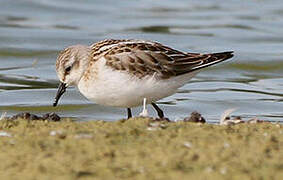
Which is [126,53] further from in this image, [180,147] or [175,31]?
[175,31]

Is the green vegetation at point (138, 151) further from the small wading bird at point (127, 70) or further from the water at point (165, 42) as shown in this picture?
the water at point (165, 42)

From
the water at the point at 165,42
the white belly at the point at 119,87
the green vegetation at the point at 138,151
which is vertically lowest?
the water at the point at 165,42

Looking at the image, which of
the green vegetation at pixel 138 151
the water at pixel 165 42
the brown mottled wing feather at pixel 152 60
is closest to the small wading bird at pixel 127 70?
the brown mottled wing feather at pixel 152 60

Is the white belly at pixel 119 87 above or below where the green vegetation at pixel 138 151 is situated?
below

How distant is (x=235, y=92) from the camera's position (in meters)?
13.3

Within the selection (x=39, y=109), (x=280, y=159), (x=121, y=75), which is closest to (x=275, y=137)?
(x=280, y=159)

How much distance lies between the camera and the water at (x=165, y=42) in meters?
12.5

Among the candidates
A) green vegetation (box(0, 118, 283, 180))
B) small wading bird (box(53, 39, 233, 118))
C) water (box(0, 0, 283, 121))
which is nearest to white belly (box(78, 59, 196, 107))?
small wading bird (box(53, 39, 233, 118))

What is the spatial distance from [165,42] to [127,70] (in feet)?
28.5

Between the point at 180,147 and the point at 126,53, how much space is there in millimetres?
2877

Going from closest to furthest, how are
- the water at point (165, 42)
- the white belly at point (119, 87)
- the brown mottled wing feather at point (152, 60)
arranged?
the white belly at point (119, 87)
the brown mottled wing feather at point (152, 60)
the water at point (165, 42)

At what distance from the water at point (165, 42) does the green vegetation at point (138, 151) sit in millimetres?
4876

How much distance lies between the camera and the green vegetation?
5.38 meters

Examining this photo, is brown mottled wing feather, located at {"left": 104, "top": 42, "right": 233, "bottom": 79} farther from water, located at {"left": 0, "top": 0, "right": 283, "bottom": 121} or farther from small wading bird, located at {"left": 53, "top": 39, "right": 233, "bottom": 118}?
water, located at {"left": 0, "top": 0, "right": 283, "bottom": 121}
